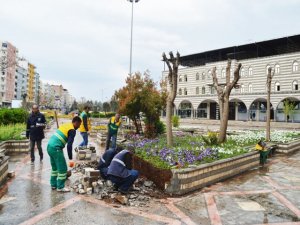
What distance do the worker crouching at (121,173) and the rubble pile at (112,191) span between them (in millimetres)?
190

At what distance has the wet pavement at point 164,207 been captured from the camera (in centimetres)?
532

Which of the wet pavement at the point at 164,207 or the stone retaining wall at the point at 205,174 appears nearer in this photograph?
the wet pavement at the point at 164,207

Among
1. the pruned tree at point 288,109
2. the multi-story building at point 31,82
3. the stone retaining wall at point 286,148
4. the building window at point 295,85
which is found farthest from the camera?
the multi-story building at point 31,82

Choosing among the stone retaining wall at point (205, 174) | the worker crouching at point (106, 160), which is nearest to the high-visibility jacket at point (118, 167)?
the worker crouching at point (106, 160)

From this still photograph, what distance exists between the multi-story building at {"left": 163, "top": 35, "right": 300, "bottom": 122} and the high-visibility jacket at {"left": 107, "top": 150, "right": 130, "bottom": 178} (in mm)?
41873

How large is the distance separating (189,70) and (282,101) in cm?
2095

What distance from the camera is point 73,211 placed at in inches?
219

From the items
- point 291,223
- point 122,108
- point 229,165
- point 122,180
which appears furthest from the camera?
point 122,108

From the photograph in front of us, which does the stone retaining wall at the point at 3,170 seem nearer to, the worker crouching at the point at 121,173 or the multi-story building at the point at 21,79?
the worker crouching at the point at 121,173

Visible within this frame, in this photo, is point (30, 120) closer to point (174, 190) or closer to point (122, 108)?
point (174, 190)

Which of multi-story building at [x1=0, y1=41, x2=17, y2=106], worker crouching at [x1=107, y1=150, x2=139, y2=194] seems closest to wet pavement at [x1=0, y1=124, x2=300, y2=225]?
worker crouching at [x1=107, y1=150, x2=139, y2=194]

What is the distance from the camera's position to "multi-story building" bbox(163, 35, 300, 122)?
44.3m

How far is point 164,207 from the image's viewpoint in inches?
238

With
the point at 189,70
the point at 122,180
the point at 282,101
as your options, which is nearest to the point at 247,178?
the point at 122,180
